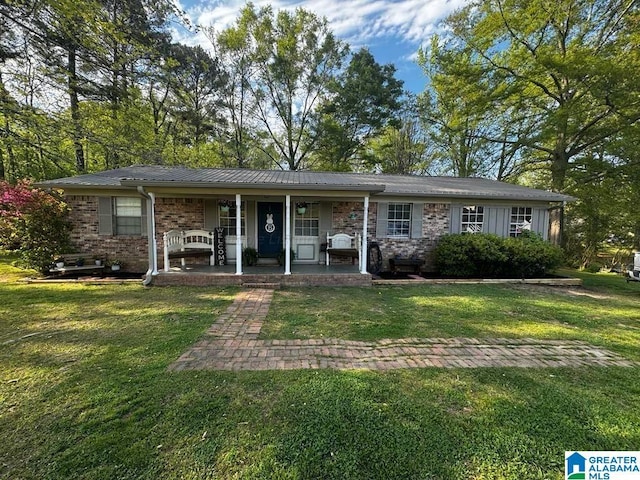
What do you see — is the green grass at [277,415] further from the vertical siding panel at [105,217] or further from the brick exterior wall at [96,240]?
the vertical siding panel at [105,217]

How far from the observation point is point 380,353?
3.62 meters

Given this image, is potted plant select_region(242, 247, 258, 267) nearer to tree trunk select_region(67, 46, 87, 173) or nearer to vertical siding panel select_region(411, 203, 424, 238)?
tree trunk select_region(67, 46, 87, 173)

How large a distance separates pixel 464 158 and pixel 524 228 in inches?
414

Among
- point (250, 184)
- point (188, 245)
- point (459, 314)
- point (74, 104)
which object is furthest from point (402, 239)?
point (74, 104)

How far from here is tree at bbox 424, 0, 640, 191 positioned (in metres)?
11.0

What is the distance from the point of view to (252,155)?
2092 cm

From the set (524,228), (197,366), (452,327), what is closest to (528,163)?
(524,228)

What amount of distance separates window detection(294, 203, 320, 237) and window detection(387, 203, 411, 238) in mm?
2370

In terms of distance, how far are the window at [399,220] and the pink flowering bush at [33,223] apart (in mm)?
9568

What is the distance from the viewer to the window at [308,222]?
9.22m

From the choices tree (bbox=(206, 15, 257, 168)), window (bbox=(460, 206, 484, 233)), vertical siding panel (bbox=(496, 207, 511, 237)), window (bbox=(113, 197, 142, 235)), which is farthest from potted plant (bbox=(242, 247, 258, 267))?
tree (bbox=(206, 15, 257, 168))

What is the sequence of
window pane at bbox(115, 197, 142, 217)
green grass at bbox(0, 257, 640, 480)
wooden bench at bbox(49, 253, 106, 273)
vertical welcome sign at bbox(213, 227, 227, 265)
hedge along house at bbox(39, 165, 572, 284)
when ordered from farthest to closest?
vertical welcome sign at bbox(213, 227, 227, 265)
window pane at bbox(115, 197, 142, 217)
hedge along house at bbox(39, 165, 572, 284)
wooden bench at bbox(49, 253, 106, 273)
green grass at bbox(0, 257, 640, 480)

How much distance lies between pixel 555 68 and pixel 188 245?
15.4 metres

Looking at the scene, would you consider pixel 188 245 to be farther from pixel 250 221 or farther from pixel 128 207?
pixel 128 207
